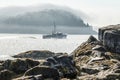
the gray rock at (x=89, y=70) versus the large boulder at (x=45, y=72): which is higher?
the large boulder at (x=45, y=72)

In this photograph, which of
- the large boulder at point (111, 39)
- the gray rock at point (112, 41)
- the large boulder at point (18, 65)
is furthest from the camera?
the large boulder at point (111, 39)

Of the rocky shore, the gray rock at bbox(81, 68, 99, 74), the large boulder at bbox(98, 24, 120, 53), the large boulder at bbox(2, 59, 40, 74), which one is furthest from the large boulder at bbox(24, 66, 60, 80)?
the large boulder at bbox(98, 24, 120, 53)

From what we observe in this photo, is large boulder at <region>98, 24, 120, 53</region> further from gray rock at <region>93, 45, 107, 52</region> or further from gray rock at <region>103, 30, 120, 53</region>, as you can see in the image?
gray rock at <region>93, 45, 107, 52</region>

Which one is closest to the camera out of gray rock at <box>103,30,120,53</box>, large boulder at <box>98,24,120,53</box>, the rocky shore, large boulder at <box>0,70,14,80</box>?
the rocky shore

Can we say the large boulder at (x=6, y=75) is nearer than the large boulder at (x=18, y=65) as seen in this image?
Yes

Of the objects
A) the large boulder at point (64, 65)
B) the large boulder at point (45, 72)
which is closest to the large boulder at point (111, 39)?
the large boulder at point (64, 65)

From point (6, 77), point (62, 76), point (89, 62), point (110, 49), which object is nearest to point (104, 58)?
point (89, 62)

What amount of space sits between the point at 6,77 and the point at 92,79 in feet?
61.2

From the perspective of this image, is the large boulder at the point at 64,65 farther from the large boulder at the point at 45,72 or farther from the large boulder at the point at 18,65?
the large boulder at the point at 45,72

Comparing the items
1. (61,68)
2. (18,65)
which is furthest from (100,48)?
(18,65)

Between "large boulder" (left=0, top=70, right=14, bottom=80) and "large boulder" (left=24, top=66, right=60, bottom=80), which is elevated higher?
"large boulder" (left=24, top=66, right=60, bottom=80)

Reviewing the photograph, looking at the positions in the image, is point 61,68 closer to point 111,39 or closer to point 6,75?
point 6,75

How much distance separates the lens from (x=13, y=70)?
89.9 m

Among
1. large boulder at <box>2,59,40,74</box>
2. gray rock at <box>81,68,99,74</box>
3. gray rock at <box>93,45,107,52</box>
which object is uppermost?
large boulder at <box>2,59,40,74</box>
